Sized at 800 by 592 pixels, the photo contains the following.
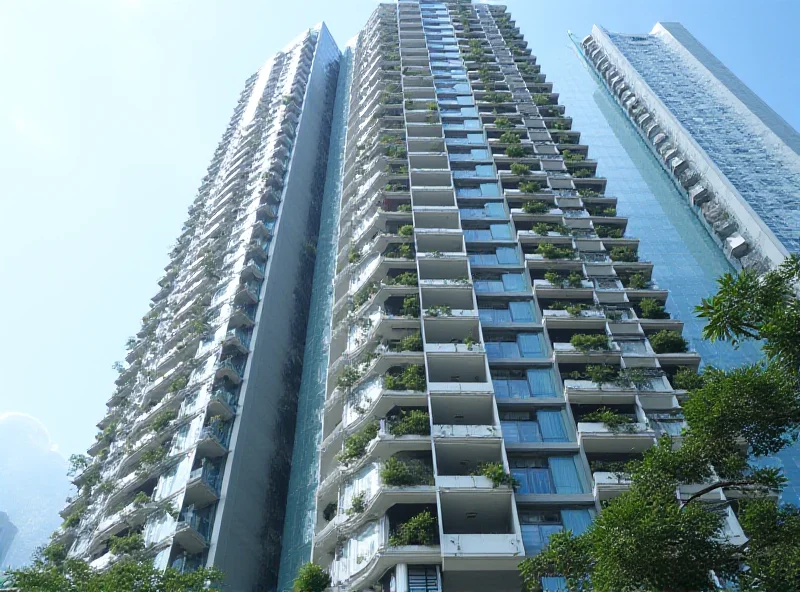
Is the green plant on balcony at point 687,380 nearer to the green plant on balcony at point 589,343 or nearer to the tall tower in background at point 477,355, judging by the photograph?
the tall tower in background at point 477,355

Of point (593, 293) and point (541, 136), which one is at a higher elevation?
point (541, 136)

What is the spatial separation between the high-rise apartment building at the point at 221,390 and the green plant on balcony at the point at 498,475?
12.1 m

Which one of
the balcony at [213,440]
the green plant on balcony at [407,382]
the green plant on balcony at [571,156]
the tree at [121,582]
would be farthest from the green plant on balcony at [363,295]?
the green plant on balcony at [571,156]

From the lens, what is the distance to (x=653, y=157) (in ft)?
161

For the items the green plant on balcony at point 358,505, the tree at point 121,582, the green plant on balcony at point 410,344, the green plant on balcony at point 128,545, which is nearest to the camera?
the tree at point 121,582

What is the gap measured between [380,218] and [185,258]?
19800 mm

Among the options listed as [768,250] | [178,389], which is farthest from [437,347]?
[768,250]

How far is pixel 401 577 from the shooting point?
67.4 ft

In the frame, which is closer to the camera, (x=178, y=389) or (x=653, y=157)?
(x=178, y=389)

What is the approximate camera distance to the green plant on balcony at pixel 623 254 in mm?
35469

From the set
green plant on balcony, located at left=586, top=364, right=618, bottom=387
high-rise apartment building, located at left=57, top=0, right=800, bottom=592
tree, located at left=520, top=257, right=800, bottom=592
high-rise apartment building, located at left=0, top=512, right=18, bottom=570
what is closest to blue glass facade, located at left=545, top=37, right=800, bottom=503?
high-rise apartment building, located at left=57, top=0, right=800, bottom=592

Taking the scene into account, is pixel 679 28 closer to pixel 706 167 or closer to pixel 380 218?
pixel 706 167

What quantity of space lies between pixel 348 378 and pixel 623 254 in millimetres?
18631

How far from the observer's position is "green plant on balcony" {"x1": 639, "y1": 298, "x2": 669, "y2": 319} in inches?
1242
